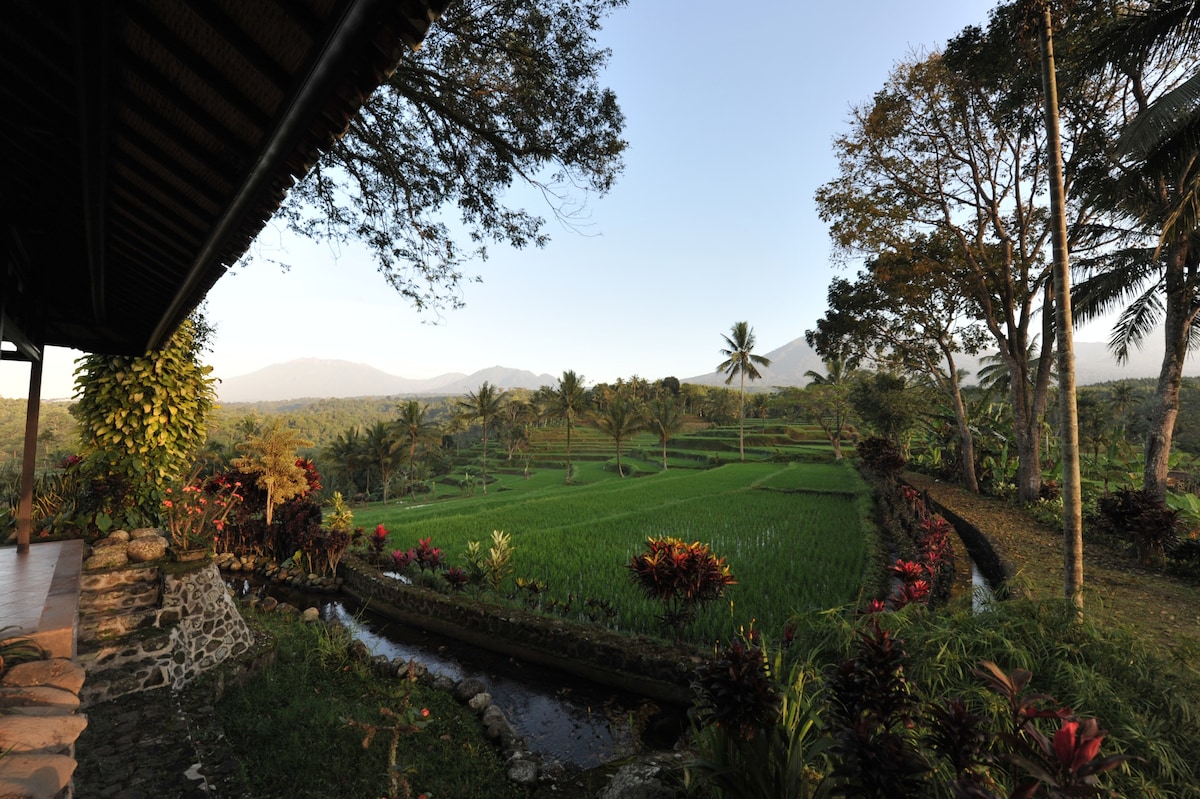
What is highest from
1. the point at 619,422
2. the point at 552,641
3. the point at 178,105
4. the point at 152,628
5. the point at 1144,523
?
the point at 178,105

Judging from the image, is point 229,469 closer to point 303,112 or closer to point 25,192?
point 25,192

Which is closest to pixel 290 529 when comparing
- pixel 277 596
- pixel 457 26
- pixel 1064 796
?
pixel 277 596

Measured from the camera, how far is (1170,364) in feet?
32.8

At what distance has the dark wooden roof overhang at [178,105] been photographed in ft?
4.68

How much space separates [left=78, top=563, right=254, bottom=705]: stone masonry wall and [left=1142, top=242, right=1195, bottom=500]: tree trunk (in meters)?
16.1

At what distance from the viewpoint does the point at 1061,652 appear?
3.90m

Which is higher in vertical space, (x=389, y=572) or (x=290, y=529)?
(x=290, y=529)

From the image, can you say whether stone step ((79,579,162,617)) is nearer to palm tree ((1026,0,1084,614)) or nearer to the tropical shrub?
palm tree ((1026,0,1084,614))

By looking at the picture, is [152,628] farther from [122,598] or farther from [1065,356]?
[1065,356]

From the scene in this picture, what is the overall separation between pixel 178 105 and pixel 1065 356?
8.05 meters

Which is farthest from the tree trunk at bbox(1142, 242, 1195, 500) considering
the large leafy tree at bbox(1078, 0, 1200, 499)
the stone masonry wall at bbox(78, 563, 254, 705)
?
the stone masonry wall at bbox(78, 563, 254, 705)

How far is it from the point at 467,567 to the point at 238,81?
8680 millimetres

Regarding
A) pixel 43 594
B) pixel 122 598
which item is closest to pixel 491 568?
pixel 122 598

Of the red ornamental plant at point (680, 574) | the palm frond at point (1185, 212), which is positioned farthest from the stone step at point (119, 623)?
the palm frond at point (1185, 212)
